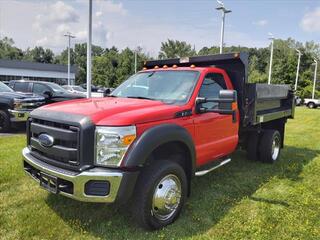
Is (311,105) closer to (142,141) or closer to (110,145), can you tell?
(142,141)

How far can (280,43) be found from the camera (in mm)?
89438

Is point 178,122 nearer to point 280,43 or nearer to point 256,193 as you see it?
point 256,193

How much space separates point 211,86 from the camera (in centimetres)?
517

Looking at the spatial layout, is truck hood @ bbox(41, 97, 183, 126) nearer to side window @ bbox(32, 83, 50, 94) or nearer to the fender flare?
the fender flare

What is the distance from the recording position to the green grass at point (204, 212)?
12.8 ft

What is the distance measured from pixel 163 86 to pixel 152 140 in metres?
1.48

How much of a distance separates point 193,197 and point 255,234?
1.30m

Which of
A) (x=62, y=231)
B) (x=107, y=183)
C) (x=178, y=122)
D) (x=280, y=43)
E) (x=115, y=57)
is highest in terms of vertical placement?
(x=280, y=43)

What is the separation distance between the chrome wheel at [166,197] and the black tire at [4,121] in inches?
303

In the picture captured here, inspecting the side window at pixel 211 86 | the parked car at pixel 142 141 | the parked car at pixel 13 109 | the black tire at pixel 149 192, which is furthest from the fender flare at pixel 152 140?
the parked car at pixel 13 109

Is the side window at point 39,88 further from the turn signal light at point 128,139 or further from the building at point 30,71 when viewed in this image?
the building at point 30,71

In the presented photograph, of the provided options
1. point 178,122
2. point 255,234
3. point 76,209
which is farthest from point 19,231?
point 255,234

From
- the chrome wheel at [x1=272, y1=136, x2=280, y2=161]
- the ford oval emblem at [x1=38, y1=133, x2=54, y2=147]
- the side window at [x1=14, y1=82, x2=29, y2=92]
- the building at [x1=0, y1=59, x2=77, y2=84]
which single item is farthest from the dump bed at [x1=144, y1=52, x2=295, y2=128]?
the building at [x1=0, y1=59, x2=77, y2=84]

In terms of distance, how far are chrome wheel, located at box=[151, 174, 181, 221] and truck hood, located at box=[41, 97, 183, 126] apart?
0.79 meters
